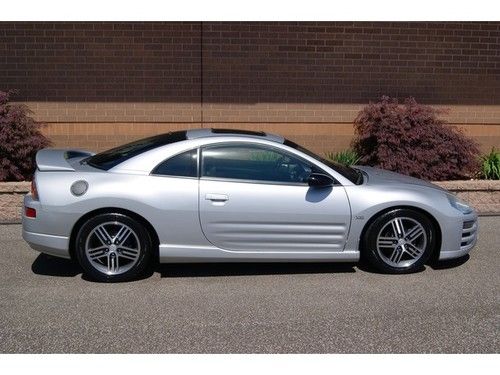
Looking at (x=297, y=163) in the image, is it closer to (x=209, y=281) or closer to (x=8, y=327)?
(x=209, y=281)

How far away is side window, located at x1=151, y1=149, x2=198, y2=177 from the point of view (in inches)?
198

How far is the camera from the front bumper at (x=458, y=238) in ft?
17.2

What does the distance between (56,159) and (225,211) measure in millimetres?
1766

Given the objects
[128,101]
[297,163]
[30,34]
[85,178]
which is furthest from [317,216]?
[30,34]

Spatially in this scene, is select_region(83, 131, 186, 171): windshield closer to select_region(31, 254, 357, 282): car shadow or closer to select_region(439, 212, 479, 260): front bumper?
select_region(31, 254, 357, 282): car shadow

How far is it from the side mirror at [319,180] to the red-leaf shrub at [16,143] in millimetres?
4527

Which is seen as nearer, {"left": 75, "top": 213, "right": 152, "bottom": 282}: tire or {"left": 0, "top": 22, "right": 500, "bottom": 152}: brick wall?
{"left": 75, "top": 213, "right": 152, "bottom": 282}: tire

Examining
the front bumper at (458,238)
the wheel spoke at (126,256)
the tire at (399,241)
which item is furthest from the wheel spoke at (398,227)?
the wheel spoke at (126,256)

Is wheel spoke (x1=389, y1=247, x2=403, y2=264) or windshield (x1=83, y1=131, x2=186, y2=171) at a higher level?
windshield (x1=83, y1=131, x2=186, y2=171)

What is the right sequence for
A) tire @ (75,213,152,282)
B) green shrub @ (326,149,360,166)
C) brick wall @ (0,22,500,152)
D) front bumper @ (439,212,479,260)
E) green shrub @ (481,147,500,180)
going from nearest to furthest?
1. tire @ (75,213,152,282)
2. front bumper @ (439,212,479,260)
3. green shrub @ (481,147,500,180)
4. green shrub @ (326,149,360,166)
5. brick wall @ (0,22,500,152)

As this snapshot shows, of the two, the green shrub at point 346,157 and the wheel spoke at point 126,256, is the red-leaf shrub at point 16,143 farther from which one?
the green shrub at point 346,157

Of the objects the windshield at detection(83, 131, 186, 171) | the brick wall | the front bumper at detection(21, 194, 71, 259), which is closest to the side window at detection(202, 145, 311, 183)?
the windshield at detection(83, 131, 186, 171)

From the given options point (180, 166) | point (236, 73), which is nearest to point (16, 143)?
point (236, 73)

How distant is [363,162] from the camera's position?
353 inches
